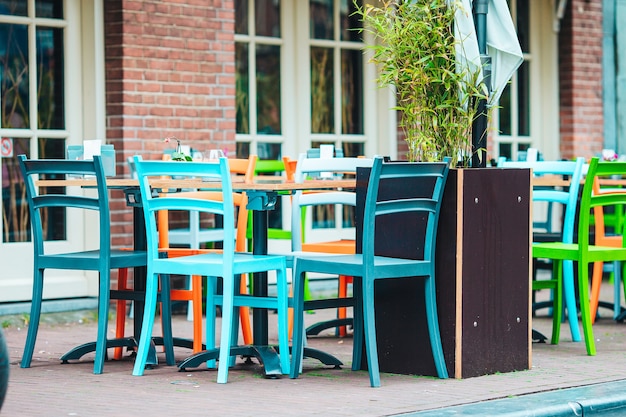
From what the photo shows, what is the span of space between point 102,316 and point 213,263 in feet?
2.26

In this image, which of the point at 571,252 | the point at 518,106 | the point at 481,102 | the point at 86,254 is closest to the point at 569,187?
the point at 571,252

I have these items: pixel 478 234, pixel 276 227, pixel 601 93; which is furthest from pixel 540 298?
pixel 478 234

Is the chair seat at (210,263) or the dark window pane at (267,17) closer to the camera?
the chair seat at (210,263)

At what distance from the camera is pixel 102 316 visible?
5988 mm

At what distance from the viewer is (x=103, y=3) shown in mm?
8586

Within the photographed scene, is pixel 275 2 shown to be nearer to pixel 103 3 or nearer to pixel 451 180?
pixel 103 3

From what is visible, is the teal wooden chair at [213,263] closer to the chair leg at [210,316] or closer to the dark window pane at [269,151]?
the chair leg at [210,316]

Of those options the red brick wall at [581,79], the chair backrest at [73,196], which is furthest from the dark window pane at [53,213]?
the red brick wall at [581,79]

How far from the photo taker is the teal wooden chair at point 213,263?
5.65 meters

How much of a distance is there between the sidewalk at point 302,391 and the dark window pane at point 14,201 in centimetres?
166

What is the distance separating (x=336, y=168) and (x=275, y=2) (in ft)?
10.3

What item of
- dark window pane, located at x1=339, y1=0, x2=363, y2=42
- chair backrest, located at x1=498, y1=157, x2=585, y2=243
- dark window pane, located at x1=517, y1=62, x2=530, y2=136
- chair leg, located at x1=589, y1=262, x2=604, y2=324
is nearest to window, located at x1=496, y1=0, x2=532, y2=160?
dark window pane, located at x1=517, y1=62, x2=530, y2=136

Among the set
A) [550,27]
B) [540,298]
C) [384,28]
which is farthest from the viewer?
[550,27]

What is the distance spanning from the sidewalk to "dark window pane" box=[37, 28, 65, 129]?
218 centimetres
